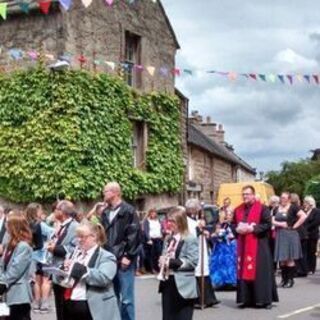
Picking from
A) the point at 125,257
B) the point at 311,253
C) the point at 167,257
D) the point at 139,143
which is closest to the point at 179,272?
the point at 167,257

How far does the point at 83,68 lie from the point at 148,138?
13.0 ft

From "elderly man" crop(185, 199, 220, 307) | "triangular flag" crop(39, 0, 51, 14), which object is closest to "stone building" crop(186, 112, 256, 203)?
"triangular flag" crop(39, 0, 51, 14)

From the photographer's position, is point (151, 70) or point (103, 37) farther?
point (151, 70)

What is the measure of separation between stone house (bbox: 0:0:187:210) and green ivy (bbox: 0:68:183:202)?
2.64 ft

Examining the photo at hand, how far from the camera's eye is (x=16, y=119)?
76.2 feet

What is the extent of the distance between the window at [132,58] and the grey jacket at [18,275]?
1837 centimetres

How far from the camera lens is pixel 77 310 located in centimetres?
720

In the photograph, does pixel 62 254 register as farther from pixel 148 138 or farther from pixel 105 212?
pixel 148 138

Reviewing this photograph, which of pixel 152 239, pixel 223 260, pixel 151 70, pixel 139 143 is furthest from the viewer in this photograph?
pixel 139 143

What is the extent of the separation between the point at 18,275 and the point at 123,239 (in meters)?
1.63

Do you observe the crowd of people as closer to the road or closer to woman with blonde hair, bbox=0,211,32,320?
woman with blonde hair, bbox=0,211,32,320

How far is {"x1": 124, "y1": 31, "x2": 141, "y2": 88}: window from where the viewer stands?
2648cm

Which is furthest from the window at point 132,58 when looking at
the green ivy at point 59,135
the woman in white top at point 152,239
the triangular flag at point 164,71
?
the woman in white top at point 152,239

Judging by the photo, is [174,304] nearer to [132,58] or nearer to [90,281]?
[90,281]
